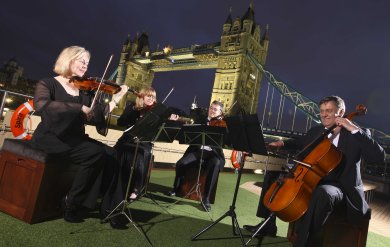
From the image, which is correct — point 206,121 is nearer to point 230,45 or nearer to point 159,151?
point 159,151

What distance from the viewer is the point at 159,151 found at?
24.4ft

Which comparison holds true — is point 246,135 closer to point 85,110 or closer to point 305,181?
point 305,181

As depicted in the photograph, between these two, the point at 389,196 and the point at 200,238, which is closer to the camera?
the point at 200,238

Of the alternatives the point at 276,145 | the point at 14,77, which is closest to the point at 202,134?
the point at 276,145

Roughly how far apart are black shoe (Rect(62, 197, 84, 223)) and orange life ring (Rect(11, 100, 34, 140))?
2572 millimetres

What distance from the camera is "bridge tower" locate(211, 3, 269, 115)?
3966 centimetres

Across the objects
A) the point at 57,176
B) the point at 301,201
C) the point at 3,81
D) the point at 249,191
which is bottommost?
the point at 249,191

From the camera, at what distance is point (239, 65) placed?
3941 centimetres

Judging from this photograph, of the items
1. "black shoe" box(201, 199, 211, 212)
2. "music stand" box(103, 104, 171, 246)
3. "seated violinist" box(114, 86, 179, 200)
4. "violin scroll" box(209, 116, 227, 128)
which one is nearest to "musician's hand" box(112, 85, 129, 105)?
"music stand" box(103, 104, 171, 246)

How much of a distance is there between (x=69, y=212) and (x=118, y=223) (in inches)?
18.7

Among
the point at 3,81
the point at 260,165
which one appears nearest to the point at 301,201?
the point at 260,165

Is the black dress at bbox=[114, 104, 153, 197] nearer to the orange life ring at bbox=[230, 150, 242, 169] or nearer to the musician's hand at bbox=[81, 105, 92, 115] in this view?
the musician's hand at bbox=[81, 105, 92, 115]

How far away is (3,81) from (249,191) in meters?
89.0

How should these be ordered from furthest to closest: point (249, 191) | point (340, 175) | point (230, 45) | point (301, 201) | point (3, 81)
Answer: point (3, 81) → point (230, 45) → point (249, 191) → point (340, 175) → point (301, 201)
